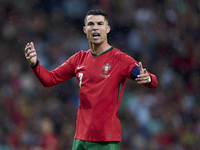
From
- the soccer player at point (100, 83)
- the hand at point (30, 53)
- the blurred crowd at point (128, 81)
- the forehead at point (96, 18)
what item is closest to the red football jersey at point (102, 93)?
the soccer player at point (100, 83)

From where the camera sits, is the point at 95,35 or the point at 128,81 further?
the point at 128,81

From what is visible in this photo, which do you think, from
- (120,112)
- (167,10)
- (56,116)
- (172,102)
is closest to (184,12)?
(167,10)

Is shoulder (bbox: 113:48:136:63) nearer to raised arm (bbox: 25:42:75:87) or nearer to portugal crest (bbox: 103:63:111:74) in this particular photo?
portugal crest (bbox: 103:63:111:74)

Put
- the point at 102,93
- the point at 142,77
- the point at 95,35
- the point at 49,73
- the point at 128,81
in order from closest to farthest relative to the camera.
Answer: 1. the point at 142,77
2. the point at 102,93
3. the point at 95,35
4. the point at 49,73
5. the point at 128,81

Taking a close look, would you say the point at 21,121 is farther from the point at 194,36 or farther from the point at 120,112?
the point at 194,36

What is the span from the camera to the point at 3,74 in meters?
8.59

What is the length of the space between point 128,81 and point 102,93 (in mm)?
4645

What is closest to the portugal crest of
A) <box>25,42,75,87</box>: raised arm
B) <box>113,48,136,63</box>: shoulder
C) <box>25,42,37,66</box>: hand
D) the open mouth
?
<box>113,48,136,63</box>: shoulder

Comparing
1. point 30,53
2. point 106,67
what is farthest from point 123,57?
point 30,53

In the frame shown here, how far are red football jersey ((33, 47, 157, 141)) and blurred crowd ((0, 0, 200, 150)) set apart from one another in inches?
141

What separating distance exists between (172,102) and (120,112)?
1.11 meters

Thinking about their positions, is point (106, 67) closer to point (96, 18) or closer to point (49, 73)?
point (96, 18)

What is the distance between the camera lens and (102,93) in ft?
12.5

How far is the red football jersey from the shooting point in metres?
3.80
